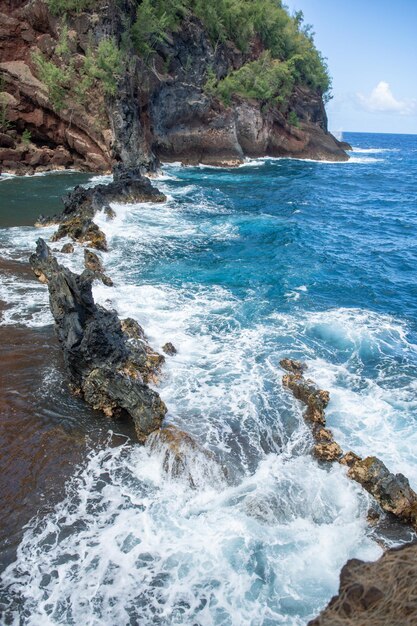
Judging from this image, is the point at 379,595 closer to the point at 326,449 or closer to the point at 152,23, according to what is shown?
the point at 326,449

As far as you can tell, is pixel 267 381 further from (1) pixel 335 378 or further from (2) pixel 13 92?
(2) pixel 13 92

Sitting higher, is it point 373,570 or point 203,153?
point 203,153

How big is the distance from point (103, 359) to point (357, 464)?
707 centimetres

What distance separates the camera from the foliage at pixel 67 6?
41.3 m

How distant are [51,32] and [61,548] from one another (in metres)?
48.7

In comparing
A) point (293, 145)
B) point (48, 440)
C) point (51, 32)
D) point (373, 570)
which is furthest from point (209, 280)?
point (293, 145)

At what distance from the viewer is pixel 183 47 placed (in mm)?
53500

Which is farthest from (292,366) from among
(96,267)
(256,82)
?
(256,82)

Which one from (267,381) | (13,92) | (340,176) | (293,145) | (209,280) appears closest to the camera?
(267,381)

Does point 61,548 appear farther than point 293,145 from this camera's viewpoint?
No

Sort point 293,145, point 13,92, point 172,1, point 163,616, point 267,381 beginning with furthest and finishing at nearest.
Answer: point 293,145 → point 172,1 → point 13,92 → point 267,381 → point 163,616

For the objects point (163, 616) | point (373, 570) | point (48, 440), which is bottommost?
point (163, 616)

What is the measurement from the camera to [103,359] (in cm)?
1244

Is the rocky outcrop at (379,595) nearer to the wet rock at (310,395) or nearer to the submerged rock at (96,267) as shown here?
the wet rock at (310,395)
